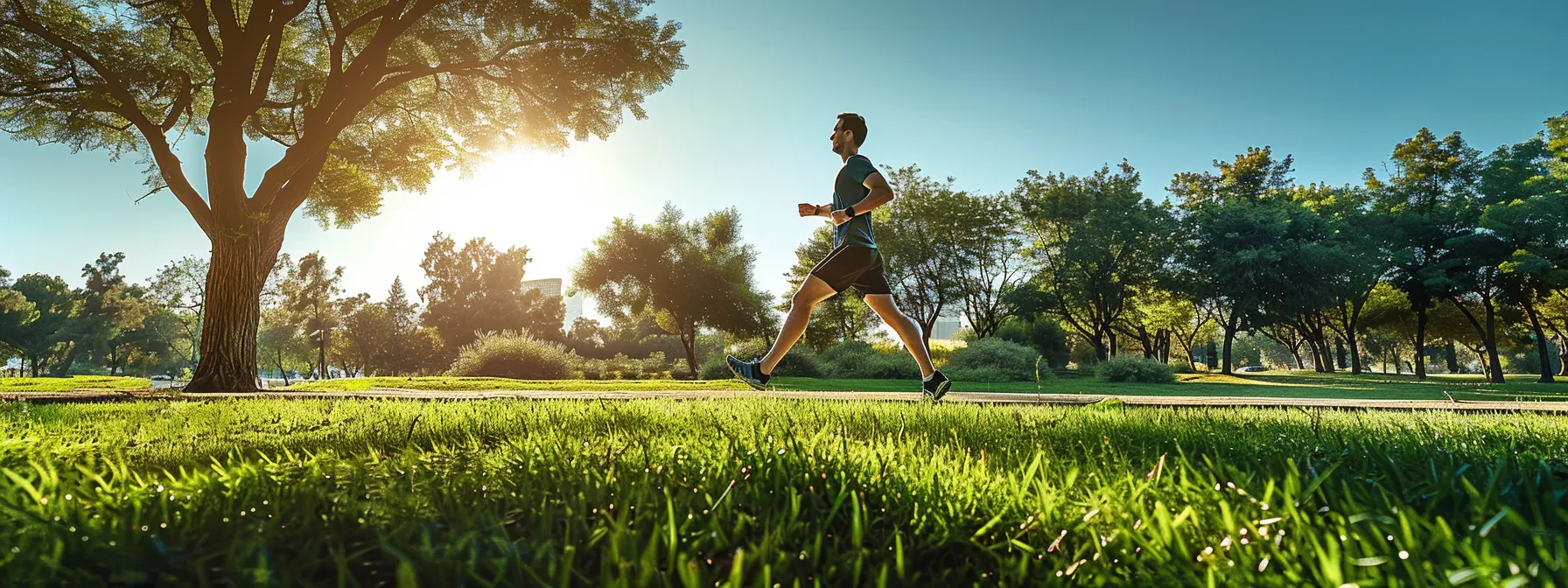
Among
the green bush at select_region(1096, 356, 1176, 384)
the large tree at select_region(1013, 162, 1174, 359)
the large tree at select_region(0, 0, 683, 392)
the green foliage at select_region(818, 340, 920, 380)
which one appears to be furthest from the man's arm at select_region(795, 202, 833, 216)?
the large tree at select_region(1013, 162, 1174, 359)

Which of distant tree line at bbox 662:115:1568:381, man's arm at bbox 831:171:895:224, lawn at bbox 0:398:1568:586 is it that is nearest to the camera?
lawn at bbox 0:398:1568:586

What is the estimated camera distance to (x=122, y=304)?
5944cm

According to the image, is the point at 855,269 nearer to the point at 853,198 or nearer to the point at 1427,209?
the point at 853,198

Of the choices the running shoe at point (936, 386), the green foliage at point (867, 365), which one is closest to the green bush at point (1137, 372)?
the green foliage at point (867, 365)

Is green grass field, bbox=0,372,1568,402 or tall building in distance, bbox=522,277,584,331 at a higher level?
tall building in distance, bbox=522,277,584,331

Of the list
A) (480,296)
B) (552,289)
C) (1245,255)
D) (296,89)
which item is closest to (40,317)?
(480,296)

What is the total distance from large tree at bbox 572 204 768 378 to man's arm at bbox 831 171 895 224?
81.1 ft

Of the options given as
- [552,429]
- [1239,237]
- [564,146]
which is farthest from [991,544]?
[1239,237]

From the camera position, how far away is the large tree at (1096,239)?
3375 cm

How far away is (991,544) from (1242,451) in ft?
5.38

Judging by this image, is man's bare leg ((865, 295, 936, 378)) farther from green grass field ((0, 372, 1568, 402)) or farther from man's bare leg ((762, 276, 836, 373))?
green grass field ((0, 372, 1568, 402))

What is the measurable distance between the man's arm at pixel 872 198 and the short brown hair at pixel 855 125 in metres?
0.64

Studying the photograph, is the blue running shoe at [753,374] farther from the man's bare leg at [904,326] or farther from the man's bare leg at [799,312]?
the man's bare leg at [904,326]

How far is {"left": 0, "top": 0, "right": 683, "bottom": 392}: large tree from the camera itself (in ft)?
35.9
